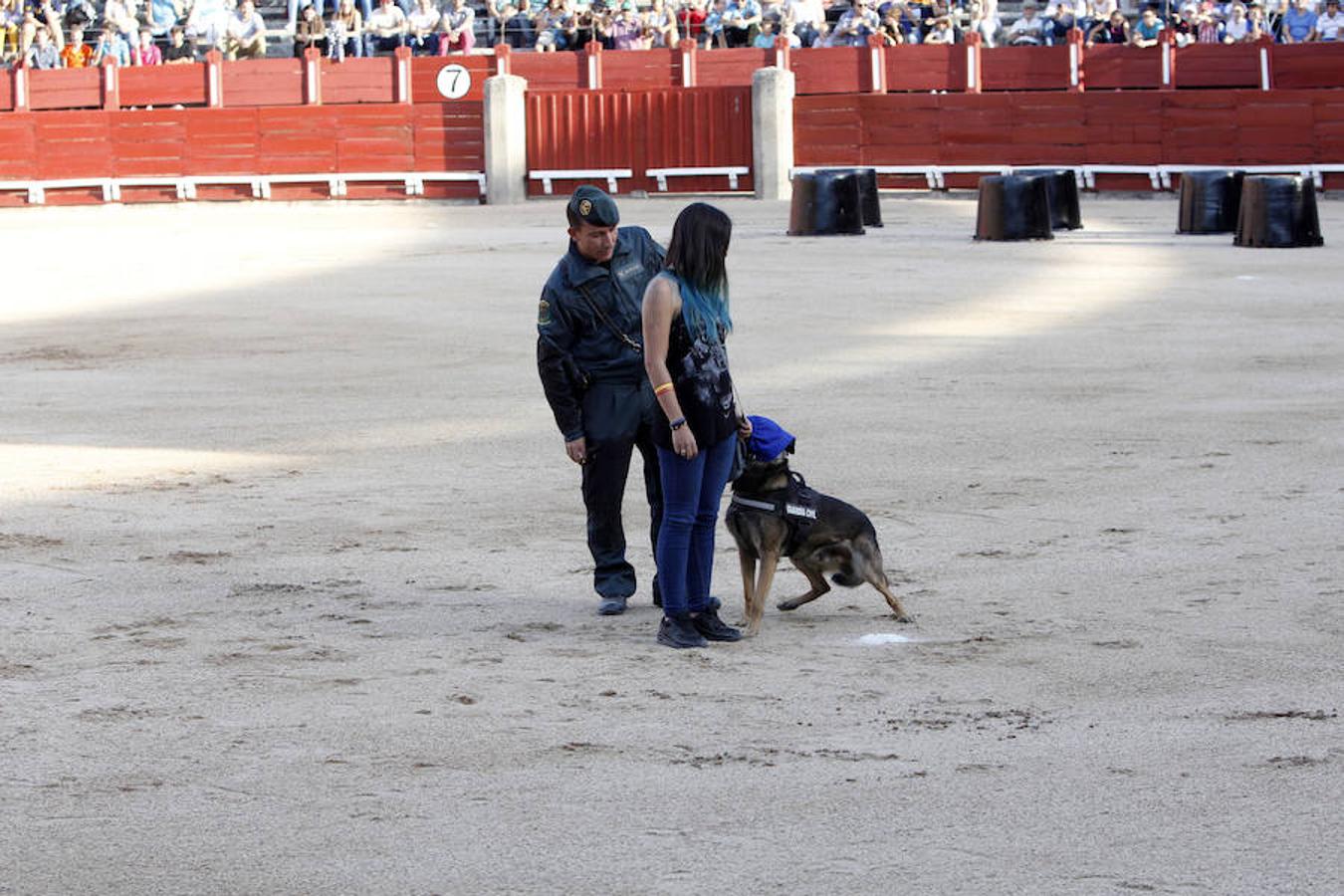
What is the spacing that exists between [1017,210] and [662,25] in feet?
37.9

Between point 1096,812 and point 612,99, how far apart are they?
27013 millimetres

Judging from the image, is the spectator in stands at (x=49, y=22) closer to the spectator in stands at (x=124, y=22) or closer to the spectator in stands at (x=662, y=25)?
the spectator in stands at (x=124, y=22)

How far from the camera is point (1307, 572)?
7.58 m

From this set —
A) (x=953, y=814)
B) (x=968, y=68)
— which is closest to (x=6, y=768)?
(x=953, y=814)

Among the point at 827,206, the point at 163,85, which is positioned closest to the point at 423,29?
the point at 163,85

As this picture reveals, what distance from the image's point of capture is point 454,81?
105 ft

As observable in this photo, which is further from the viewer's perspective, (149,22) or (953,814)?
(149,22)

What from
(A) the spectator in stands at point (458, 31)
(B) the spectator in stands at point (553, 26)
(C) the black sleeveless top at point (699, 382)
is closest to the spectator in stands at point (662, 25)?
(B) the spectator in stands at point (553, 26)

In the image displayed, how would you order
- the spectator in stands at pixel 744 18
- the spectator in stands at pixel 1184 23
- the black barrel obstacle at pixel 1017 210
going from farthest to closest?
the spectator in stands at pixel 744 18 → the spectator in stands at pixel 1184 23 → the black barrel obstacle at pixel 1017 210

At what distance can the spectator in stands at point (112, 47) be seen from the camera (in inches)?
1298

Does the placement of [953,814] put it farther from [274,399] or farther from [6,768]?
[274,399]

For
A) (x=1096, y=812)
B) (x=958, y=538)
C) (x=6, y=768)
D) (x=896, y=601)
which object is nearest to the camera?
(x=1096, y=812)

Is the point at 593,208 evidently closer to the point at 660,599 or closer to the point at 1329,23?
the point at 660,599

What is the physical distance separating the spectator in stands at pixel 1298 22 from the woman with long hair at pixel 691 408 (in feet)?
80.9
